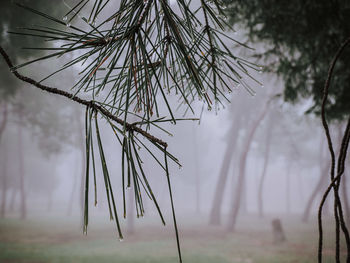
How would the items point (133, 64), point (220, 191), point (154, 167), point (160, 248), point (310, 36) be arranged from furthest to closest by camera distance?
point (154, 167)
point (220, 191)
point (160, 248)
point (310, 36)
point (133, 64)

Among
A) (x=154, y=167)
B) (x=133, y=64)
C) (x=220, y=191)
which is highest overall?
(x=133, y=64)

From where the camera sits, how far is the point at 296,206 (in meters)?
44.8

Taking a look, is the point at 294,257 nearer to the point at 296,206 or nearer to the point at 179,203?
the point at 179,203

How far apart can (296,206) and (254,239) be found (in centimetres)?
4088

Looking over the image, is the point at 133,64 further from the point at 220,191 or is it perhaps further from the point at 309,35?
the point at 220,191

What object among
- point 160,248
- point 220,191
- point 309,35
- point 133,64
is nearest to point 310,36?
point 309,35

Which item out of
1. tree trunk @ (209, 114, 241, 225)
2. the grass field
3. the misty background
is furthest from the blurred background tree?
tree trunk @ (209, 114, 241, 225)

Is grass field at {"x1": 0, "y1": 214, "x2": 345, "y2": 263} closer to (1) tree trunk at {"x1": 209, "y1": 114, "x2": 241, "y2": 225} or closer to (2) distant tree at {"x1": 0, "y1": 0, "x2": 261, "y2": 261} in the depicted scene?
(1) tree trunk at {"x1": 209, "y1": 114, "x2": 241, "y2": 225}

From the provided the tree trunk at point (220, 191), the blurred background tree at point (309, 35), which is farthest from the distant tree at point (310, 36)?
the tree trunk at point (220, 191)

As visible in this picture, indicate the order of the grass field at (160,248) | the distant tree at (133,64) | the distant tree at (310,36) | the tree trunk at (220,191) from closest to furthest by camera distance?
the distant tree at (133,64)
the distant tree at (310,36)
the grass field at (160,248)
the tree trunk at (220,191)

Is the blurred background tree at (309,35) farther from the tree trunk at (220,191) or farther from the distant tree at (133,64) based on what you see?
the tree trunk at (220,191)

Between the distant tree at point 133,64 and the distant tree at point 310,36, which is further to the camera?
the distant tree at point 310,36

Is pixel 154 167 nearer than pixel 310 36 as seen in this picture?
No

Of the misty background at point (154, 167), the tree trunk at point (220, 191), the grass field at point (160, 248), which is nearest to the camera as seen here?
the grass field at point (160, 248)
